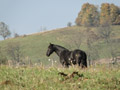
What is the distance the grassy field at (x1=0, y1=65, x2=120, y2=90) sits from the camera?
1012cm

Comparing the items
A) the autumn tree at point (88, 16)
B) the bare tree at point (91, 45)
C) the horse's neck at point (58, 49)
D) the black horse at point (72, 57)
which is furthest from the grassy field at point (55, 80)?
the autumn tree at point (88, 16)

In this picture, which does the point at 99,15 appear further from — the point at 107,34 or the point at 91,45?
the point at 91,45

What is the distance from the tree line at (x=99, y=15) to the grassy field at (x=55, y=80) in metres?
136

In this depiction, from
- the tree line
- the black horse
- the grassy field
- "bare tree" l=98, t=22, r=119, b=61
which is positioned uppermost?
the tree line

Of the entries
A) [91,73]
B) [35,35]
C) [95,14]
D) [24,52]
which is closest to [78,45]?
[24,52]

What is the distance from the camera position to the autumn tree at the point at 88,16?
506 feet

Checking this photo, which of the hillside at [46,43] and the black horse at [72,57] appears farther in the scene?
the hillside at [46,43]

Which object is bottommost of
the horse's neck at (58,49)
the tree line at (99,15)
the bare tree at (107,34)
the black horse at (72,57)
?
the black horse at (72,57)

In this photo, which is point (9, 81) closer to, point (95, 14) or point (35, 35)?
point (35, 35)

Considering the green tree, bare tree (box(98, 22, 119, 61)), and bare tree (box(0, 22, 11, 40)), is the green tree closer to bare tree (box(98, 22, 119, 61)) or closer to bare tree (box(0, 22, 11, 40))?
bare tree (box(98, 22, 119, 61))

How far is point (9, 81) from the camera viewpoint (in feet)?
35.2

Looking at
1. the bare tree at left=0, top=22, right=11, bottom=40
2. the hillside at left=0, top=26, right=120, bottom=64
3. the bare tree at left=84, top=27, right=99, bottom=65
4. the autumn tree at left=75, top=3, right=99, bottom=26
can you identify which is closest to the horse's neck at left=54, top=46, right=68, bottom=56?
the bare tree at left=84, top=27, right=99, bottom=65

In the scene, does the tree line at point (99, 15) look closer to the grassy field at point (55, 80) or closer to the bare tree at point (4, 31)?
the bare tree at point (4, 31)

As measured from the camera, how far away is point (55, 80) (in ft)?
35.4
